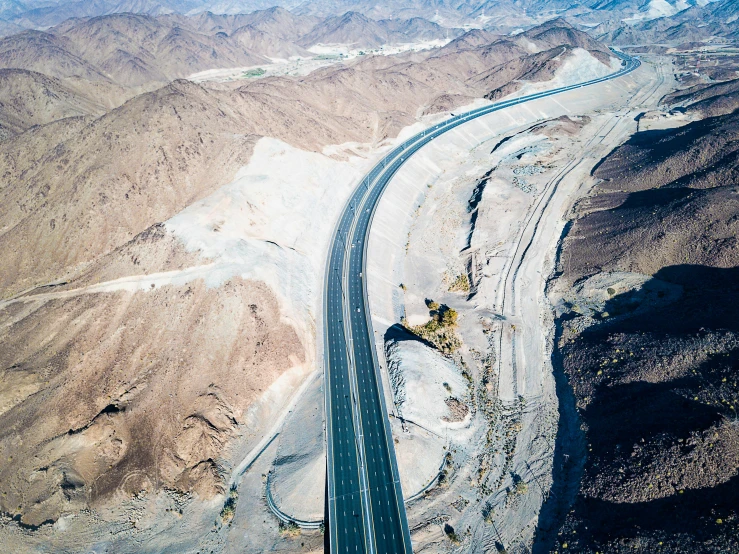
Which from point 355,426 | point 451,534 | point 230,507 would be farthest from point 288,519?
point 451,534

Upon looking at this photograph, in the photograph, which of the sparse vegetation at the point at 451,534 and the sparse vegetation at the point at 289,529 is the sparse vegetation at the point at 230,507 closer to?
the sparse vegetation at the point at 289,529

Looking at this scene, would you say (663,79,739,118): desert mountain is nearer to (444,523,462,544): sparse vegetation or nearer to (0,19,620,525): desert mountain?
(0,19,620,525): desert mountain

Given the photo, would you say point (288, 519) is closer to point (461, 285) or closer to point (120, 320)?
point (120, 320)

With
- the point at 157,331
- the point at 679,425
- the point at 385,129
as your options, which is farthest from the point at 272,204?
the point at 679,425

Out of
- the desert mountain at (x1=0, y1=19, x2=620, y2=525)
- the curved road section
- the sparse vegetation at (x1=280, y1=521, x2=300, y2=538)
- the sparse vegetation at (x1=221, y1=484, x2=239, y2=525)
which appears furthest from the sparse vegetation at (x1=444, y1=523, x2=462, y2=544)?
the desert mountain at (x1=0, y1=19, x2=620, y2=525)

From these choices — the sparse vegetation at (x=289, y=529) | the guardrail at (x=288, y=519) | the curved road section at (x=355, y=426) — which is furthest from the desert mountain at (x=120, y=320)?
the sparse vegetation at (x=289, y=529)

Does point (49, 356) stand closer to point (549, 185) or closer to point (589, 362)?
point (589, 362)
